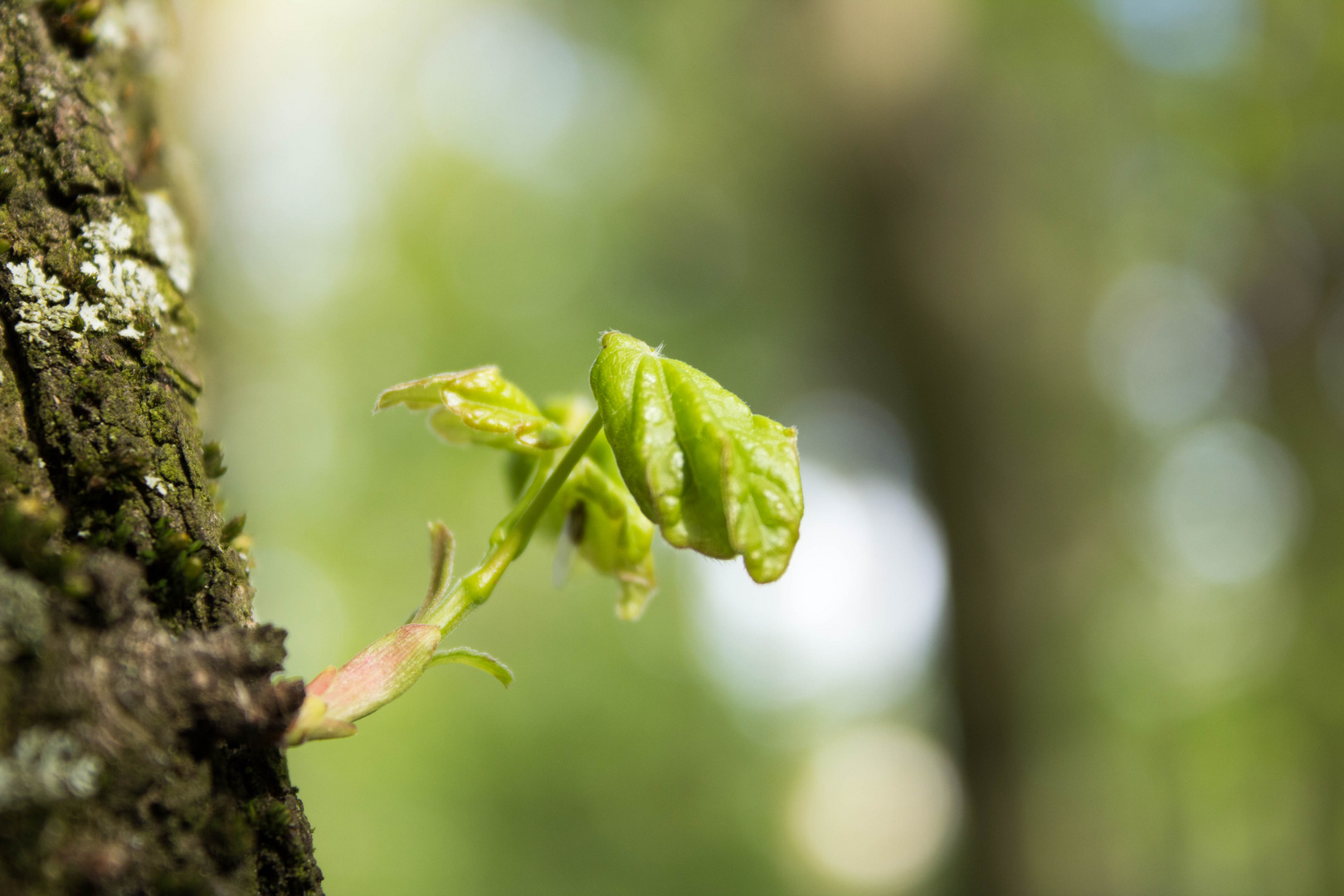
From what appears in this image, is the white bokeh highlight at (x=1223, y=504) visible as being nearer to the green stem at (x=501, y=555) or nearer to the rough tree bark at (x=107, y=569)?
the green stem at (x=501, y=555)

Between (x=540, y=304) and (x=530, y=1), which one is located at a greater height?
(x=530, y=1)

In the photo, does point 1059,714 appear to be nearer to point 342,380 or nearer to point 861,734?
point 342,380

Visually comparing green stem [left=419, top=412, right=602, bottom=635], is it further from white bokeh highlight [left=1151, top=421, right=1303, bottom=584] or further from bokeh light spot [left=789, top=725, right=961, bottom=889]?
bokeh light spot [left=789, top=725, right=961, bottom=889]

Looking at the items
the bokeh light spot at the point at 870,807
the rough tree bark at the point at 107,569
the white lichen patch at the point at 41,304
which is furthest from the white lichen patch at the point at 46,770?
the bokeh light spot at the point at 870,807

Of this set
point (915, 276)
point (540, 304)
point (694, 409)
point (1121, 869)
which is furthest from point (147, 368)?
point (540, 304)

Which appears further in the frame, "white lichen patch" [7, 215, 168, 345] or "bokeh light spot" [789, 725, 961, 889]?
"bokeh light spot" [789, 725, 961, 889]

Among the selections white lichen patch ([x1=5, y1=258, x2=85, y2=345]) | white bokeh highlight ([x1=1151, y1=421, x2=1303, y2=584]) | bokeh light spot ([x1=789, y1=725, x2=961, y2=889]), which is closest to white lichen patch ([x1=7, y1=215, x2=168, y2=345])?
white lichen patch ([x1=5, y1=258, x2=85, y2=345])
